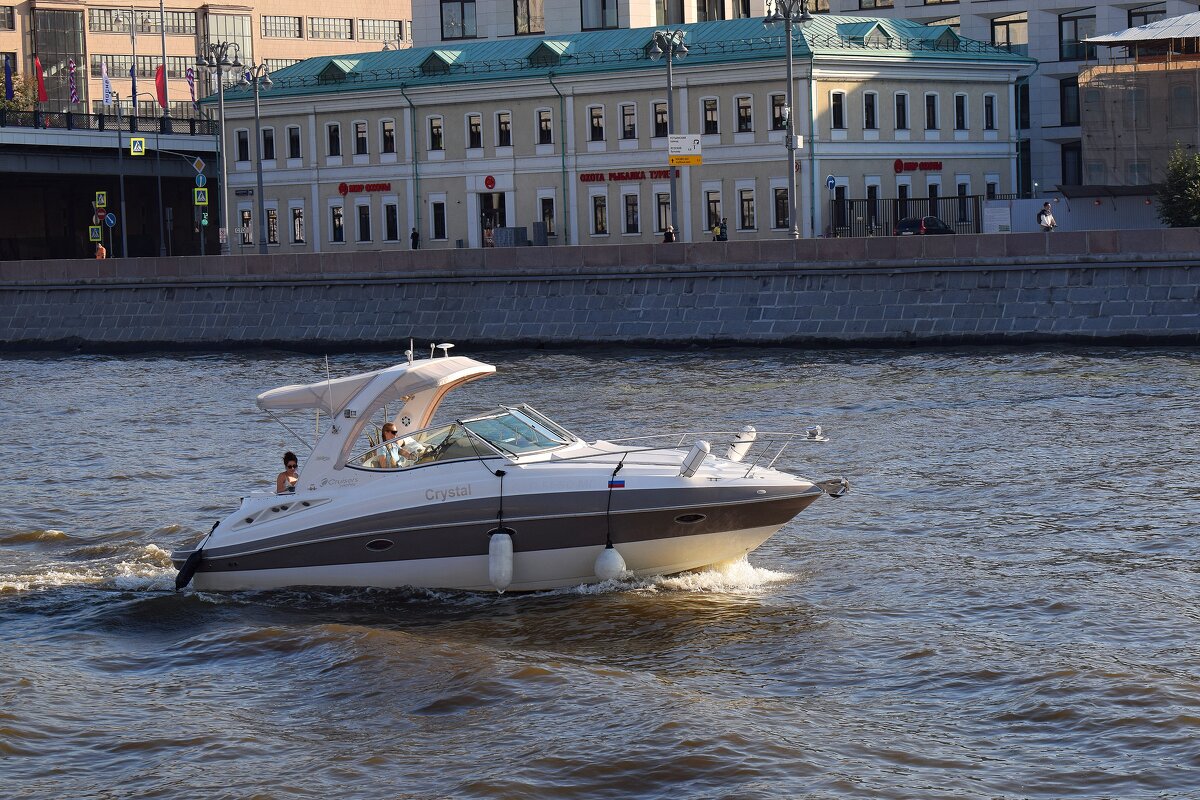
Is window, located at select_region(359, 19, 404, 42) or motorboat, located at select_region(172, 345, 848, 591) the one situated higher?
window, located at select_region(359, 19, 404, 42)

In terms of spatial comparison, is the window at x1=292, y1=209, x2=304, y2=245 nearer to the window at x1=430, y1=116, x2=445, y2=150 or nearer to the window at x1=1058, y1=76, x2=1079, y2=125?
the window at x1=430, y1=116, x2=445, y2=150

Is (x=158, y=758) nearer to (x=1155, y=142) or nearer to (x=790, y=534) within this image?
(x=790, y=534)

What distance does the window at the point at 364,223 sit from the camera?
229ft

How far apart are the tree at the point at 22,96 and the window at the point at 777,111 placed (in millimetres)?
50041

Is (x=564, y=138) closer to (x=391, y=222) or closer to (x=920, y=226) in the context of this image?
(x=391, y=222)

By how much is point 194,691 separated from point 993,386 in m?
21.9

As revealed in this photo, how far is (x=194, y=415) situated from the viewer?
35.2 meters

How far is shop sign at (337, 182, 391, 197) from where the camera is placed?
68938mm

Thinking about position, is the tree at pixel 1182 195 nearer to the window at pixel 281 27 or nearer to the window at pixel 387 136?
the window at pixel 387 136

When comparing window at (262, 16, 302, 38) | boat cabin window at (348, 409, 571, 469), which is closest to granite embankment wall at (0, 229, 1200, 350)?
boat cabin window at (348, 409, 571, 469)

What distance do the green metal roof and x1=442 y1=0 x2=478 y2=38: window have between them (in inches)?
154

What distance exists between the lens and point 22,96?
99938 mm

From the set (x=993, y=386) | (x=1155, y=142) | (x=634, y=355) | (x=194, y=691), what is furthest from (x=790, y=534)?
(x=1155, y=142)

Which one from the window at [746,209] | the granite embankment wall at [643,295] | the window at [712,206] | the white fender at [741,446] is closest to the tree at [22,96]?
the granite embankment wall at [643,295]
